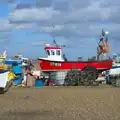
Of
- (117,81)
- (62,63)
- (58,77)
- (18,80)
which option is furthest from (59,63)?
(117,81)

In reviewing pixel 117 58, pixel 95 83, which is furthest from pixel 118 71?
pixel 117 58

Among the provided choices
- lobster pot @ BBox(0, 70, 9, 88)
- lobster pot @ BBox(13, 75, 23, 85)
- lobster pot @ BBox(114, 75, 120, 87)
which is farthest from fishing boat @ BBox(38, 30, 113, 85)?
lobster pot @ BBox(0, 70, 9, 88)

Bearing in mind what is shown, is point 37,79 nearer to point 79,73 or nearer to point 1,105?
point 79,73

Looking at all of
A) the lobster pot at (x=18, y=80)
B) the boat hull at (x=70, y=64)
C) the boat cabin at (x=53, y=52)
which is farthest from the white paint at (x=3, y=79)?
the boat cabin at (x=53, y=52)

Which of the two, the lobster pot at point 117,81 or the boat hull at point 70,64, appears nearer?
the lobster pot at point 117,81

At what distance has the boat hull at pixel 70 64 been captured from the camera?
38844 mm

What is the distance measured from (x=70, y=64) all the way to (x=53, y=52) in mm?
2757

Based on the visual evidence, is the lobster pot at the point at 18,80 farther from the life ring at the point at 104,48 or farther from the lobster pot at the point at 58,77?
the life ring at the point at 104,48

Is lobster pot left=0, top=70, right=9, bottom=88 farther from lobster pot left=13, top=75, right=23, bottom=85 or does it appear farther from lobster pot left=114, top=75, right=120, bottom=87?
lobster pot left=114, top=75, right=120, bottom=87

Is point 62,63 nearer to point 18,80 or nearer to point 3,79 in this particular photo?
point 18,80

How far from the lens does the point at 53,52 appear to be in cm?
4088

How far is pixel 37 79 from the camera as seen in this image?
3728 cm

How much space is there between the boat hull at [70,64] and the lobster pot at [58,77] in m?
2.59

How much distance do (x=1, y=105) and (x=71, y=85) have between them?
15680mm
